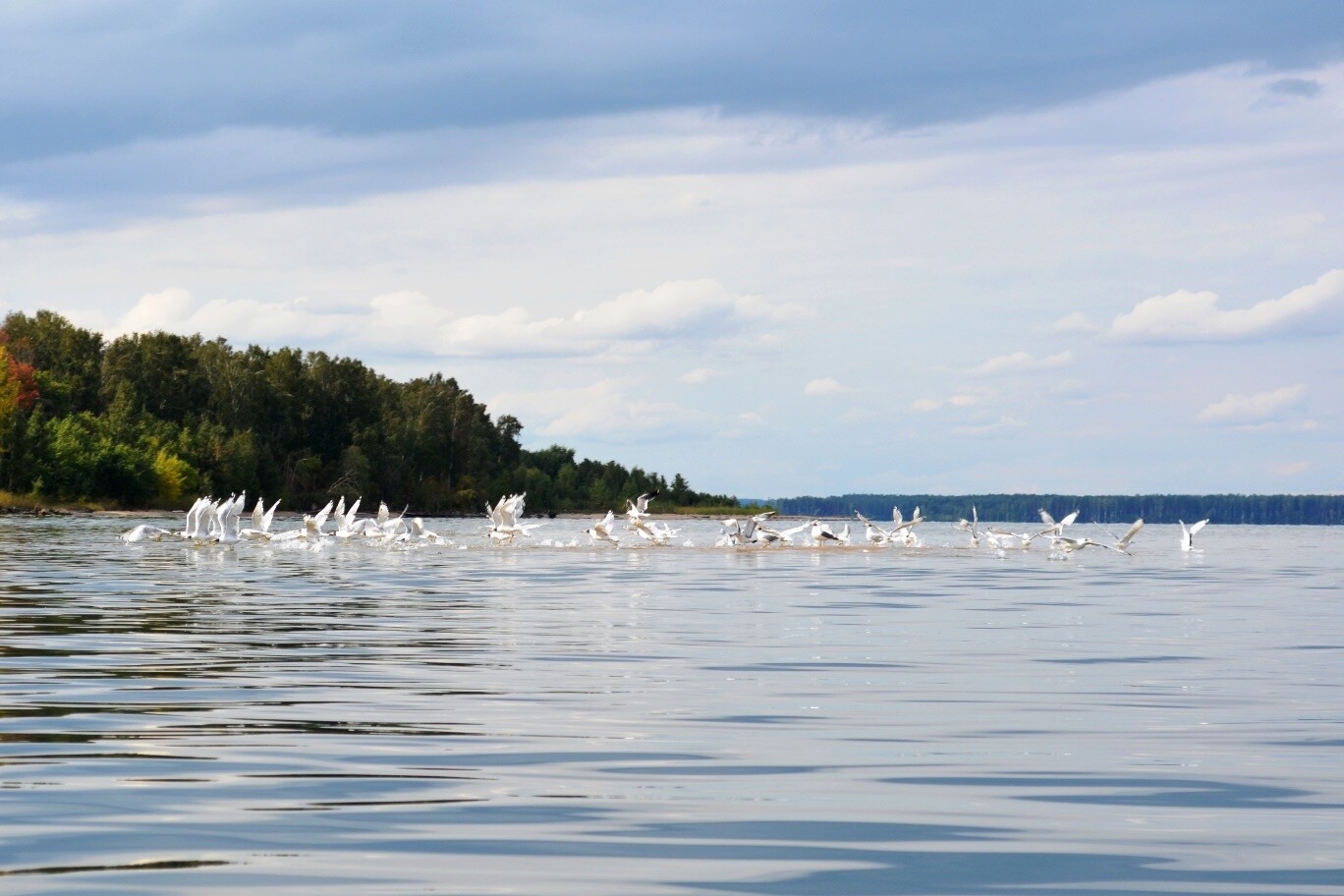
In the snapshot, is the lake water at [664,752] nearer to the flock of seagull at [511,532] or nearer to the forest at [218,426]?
the flock of seagull at [511,532]

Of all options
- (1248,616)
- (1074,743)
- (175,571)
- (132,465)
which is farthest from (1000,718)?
(132,465)

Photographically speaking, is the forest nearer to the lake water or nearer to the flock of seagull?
the flock of seagull

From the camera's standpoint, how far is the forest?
128375 mm

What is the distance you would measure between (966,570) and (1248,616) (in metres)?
16.7

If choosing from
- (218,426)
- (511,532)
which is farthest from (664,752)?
(218,426)

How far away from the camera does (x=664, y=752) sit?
32.9ft

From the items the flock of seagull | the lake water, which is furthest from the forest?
the lake water

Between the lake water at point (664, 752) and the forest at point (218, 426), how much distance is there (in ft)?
363

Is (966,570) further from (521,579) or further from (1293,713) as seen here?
(1293,713)

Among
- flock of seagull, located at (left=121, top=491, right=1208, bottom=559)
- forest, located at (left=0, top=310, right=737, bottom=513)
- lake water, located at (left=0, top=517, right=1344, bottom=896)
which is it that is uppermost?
forest, located at (left=0, top=310, right=737, bottom=513)

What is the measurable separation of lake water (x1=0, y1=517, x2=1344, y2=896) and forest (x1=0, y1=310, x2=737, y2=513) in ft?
363

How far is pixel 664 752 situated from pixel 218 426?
A: 145104 mm

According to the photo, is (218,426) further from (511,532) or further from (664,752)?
(664,752)

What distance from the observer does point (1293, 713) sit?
12078mm
